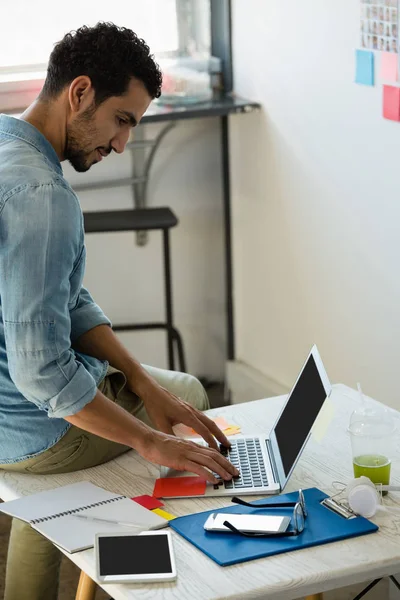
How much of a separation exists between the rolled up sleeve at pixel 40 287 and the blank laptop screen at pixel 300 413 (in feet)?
1.26

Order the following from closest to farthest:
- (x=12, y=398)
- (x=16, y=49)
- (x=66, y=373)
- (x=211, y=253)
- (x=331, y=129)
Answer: (x=66, y=373)
(x=12, y=398)
(x=331, y=129)
(x=16, y=49)
(x=211, y=253)

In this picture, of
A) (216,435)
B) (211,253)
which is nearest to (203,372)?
(211,253)

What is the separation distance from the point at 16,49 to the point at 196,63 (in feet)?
2.07

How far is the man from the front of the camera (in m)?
1.62

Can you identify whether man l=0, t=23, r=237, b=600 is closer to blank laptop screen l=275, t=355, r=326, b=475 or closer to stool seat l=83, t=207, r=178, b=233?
blank laptop screen l=275, t=355, r=326, b=475

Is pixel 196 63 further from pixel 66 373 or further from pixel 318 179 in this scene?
pixel 66 373

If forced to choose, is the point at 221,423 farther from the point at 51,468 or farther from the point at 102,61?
the point at 102,61

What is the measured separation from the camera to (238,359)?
3.81 m

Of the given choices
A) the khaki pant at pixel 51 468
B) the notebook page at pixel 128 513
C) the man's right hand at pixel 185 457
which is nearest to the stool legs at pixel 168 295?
the khaki pant at pixel 51 468

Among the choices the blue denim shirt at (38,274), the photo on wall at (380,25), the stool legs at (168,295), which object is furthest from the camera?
the stool legs at (168,295)

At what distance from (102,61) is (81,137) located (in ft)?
0.48

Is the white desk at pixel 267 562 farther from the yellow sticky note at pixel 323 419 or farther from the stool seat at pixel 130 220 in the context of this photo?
the stool seat at pixel 130 220

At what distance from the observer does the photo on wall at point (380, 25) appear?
255cm

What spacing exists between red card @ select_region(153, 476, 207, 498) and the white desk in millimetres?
17
